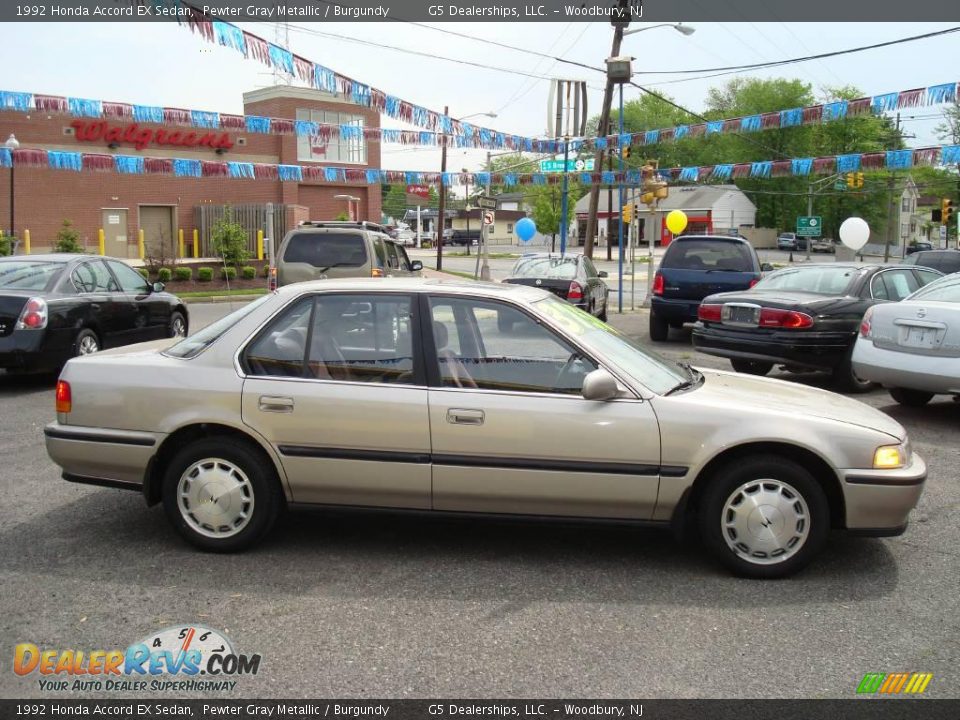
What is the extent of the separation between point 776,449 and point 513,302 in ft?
5.03

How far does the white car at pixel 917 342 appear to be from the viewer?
26.2ft

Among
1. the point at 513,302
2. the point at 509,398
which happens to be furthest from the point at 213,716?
the point at 513,302

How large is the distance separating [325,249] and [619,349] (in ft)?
29.8

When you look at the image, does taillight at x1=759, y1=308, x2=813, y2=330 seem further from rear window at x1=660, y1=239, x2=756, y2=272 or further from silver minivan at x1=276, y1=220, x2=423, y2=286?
silver minivan at x1=276, y1=220, x2=423, y2=286

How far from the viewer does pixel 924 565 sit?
15.7 ft

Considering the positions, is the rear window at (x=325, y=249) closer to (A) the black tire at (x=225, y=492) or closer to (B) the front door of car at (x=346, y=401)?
(B) the front door of car at (x=346, y=401)

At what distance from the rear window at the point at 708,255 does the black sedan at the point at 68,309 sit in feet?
27.4

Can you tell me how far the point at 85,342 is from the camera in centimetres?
1025

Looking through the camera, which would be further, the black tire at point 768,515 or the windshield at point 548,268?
the windshield at point 548,268

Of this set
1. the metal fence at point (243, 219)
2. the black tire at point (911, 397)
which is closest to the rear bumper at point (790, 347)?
the black tire at point (911, 397)

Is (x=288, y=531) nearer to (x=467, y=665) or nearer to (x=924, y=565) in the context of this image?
(x=467, y=665)

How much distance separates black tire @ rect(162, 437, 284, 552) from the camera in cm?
467

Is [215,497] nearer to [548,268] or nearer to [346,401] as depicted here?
[346,401]

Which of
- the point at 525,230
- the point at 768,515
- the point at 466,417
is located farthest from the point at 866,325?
the point at 525,230
